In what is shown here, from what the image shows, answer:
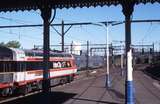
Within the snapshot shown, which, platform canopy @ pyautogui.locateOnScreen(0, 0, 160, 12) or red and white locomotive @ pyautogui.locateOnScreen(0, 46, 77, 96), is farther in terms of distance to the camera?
red and white locomotive @ pyautogui.locateOnScreen(0, 46, 77, 96)

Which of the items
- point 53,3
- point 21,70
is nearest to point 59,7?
point 53,3

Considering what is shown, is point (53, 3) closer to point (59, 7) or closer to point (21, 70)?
point (59, 7)

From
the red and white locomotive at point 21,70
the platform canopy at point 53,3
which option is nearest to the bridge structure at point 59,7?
the platform canopy at point 53,3

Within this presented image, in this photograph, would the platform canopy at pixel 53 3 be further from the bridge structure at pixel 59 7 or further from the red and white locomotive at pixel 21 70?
the red and white locomotive at pixel 21 70

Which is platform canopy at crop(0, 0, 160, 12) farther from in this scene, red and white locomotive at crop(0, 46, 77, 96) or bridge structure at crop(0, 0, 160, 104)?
red and white locomotive at crop(0, 46, 77, 96)

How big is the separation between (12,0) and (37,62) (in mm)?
15896

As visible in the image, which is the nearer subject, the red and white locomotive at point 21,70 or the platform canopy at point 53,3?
the platform canopy at point 53,3

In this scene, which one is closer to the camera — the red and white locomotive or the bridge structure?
the bridge structure

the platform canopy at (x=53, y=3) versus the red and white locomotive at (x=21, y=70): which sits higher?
the platform canopy at (x=53, y=3)

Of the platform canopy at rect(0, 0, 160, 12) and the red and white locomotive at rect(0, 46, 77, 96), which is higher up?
the platform canopy at rect(0, 0, 160, 12)

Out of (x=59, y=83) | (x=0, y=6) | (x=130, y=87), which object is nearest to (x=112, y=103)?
(x=130, y=87)

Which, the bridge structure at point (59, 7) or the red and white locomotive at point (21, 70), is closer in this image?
the bridge structure at point (59, 7)

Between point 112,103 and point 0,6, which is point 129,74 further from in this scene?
point 0,6

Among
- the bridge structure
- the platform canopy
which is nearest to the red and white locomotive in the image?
the bridge structure
